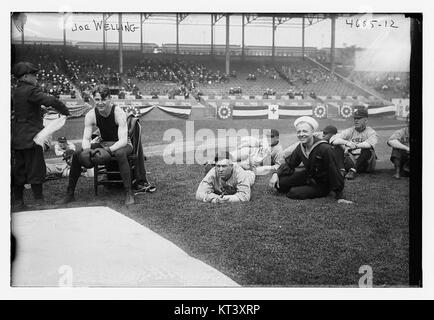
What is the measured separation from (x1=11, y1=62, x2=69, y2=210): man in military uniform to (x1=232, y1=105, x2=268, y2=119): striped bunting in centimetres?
178

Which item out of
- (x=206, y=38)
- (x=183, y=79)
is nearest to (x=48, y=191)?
(x=183, y=79)

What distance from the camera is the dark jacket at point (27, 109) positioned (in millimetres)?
5688

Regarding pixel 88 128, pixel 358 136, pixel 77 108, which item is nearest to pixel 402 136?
pixel 358 136

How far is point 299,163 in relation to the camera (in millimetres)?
5742

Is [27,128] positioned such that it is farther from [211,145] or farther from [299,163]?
[299,163]

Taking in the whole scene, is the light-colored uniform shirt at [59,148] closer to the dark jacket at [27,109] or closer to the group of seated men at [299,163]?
the dark jacket at [27,109]

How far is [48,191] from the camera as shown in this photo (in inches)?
229

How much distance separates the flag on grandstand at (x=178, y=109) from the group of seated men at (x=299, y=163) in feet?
1.91

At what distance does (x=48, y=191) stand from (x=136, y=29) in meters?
1.95

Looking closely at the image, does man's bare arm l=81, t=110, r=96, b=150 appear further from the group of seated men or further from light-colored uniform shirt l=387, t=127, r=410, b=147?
light-colored uniform shirt l=387, t=127, r=410, b=147

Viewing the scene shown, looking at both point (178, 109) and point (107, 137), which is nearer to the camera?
point (107, 137)

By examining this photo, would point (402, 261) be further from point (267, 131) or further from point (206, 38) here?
point (206, 38)

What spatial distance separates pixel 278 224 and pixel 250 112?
1.22 metres

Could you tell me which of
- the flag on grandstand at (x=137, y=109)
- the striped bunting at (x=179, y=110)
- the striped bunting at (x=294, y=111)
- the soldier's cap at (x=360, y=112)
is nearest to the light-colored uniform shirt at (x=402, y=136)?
the soldier's cap at (x=360, y=112)
